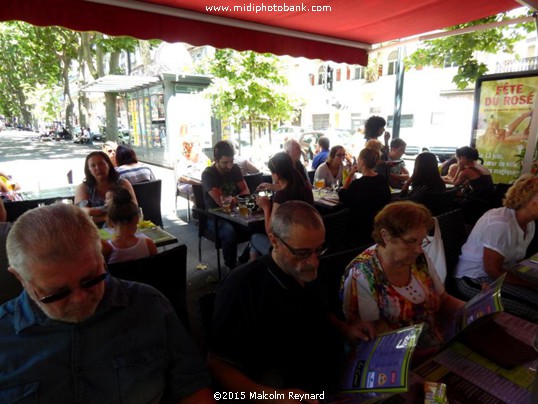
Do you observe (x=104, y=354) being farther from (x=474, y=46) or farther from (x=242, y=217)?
(x=474, y=46)

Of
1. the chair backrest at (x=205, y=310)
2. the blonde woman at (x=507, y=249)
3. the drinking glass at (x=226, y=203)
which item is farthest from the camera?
the drinking glass at (x=226, y=203)

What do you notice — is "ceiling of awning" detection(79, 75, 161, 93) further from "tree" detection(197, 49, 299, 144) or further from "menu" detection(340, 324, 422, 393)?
"menu" detection(340, 324, 422, 393)

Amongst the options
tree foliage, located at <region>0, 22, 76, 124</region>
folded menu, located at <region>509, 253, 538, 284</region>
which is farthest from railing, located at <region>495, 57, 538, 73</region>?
tree foliage, located at <region>0, 22, 76, 124</region>

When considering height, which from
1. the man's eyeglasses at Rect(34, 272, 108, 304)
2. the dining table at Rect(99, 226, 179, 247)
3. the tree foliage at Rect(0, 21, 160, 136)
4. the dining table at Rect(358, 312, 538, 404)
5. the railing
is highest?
the tree foliage at Rect(0, 21, 160, 136)

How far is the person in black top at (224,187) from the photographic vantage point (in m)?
4.03

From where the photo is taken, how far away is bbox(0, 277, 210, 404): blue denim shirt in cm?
111

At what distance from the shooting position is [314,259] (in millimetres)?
1468

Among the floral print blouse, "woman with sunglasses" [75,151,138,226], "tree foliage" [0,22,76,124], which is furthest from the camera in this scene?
"tree foliage" [0,22,76,124]

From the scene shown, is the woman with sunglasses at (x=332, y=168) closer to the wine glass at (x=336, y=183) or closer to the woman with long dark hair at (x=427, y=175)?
the wine glass at (x=336, y=183)

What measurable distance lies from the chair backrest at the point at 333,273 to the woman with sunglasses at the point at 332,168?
3559 mm

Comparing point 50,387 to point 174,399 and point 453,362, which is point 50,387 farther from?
point 453,362

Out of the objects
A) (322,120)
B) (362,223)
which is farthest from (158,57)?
(322,120)

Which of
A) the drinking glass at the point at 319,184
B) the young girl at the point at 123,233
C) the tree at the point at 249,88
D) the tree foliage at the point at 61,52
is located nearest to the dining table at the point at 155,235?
the young girl at the point at 123,233

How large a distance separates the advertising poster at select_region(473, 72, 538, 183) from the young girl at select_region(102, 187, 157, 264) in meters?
5.44
